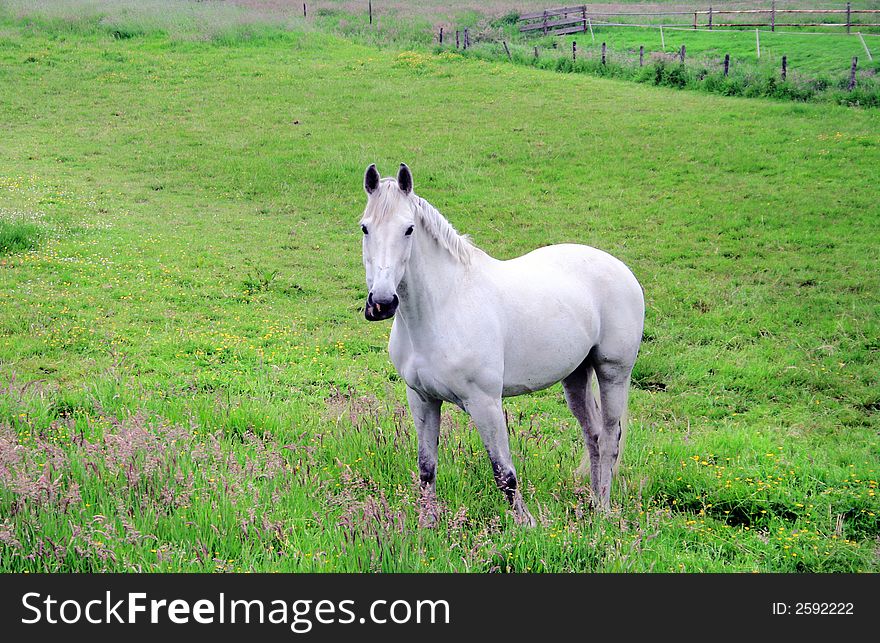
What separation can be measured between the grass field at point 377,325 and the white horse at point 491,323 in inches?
20.3

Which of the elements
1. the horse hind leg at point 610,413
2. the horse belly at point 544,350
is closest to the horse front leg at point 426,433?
the horse belly at point 544,350

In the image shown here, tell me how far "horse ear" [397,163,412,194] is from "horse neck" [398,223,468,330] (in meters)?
0.34

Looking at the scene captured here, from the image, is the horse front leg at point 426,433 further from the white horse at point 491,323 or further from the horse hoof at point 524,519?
the horse hoof at point 524,519

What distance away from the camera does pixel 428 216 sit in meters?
4.43

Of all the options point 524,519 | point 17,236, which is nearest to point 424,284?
point 524,519

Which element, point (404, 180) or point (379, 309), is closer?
point (379, 309)

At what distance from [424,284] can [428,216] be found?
1.33 ft

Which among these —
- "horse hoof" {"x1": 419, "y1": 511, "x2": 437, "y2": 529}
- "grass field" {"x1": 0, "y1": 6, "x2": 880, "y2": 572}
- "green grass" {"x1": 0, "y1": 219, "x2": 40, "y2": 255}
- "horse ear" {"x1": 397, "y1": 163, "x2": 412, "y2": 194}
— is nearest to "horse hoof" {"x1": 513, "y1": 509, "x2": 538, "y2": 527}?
"grass field" {"x1": 0, "y1": 6, "x2": 880, "y2": 572}

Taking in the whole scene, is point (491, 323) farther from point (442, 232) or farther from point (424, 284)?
point (442, 232)

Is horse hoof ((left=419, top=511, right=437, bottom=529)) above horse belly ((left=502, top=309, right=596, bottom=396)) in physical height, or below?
below

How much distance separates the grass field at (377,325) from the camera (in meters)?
4.42

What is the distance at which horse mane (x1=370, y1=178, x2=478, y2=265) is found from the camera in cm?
408

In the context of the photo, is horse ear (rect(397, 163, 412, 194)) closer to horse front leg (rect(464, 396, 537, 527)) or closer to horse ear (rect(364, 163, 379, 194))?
horse ear (rect(364, 163, 379, 194))

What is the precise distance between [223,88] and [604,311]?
23266mm
